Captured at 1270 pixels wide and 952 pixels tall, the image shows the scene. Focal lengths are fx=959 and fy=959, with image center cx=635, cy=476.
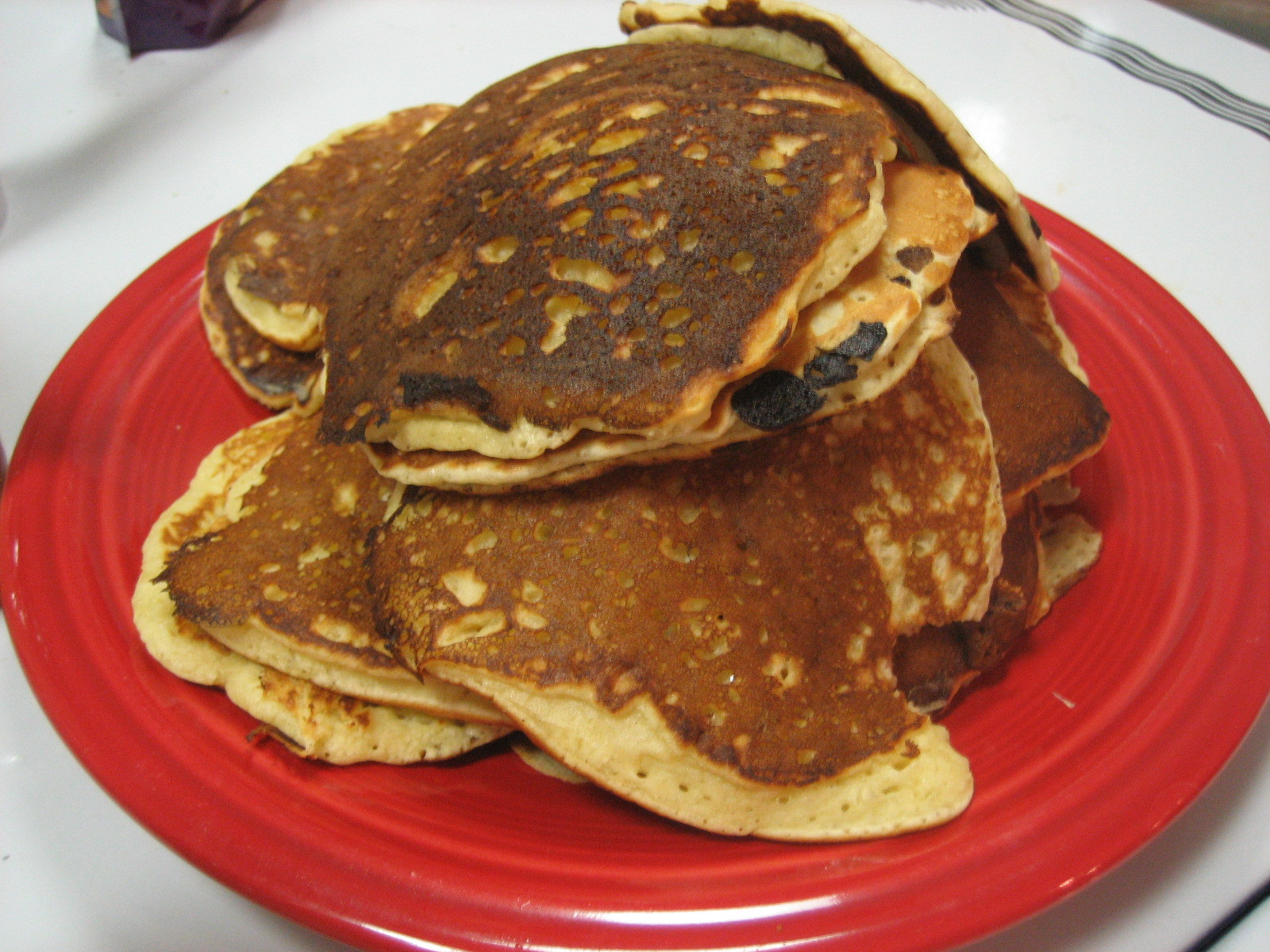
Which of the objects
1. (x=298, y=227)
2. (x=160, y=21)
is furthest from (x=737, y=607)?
(x=160, y=21)

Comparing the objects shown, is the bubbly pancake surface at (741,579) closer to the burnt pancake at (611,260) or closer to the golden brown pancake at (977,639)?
the golden brown pancake at (977,639)

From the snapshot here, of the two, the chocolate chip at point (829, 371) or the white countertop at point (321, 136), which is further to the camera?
the white countertop at point (321, 136)

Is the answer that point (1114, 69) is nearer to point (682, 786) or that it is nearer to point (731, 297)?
point (731, 297)

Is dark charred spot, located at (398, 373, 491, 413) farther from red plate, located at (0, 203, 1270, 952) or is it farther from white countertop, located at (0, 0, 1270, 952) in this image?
white countertop, located at (0, 0, 1270, 952)

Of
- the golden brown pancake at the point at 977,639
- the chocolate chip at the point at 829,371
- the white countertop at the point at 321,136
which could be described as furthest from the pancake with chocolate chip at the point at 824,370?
the white countertop at the point at 321,136

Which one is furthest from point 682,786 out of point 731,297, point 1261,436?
point 1261,436

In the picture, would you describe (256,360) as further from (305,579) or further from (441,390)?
(441,390)
